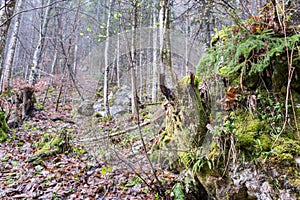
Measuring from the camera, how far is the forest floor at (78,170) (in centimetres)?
343

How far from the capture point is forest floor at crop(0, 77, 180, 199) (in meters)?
3.43

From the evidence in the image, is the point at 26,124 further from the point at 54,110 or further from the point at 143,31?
the point at 143,31

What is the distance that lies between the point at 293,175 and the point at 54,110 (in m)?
10.5

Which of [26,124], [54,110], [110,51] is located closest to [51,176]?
[26,124]

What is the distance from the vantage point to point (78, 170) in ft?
14.2

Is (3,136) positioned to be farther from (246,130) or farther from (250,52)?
(250,52)

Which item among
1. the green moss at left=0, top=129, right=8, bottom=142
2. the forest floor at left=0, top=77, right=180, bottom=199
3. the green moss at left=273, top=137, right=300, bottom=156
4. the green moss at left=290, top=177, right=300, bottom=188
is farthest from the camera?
the green moss at left=0, top=129, right=8, bottom=142

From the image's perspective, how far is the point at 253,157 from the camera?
2.52 meters

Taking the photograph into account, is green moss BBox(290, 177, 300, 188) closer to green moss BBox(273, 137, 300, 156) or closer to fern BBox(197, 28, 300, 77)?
green moss BBox(273, 137, 300, 156)

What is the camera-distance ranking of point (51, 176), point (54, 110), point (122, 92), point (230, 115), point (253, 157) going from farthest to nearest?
point (122, 92), point (54, 110), point (51, 176), point (230, 115), point (253, 157)

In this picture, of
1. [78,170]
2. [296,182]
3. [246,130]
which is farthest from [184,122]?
[78,170]

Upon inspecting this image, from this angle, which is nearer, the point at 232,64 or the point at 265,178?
the point at 265,178

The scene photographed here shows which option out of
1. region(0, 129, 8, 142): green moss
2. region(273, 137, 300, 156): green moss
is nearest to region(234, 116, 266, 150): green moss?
region(273, 137, 300, 156): green moss

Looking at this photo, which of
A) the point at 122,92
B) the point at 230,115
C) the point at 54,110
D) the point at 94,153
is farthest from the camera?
the point at 122,92
